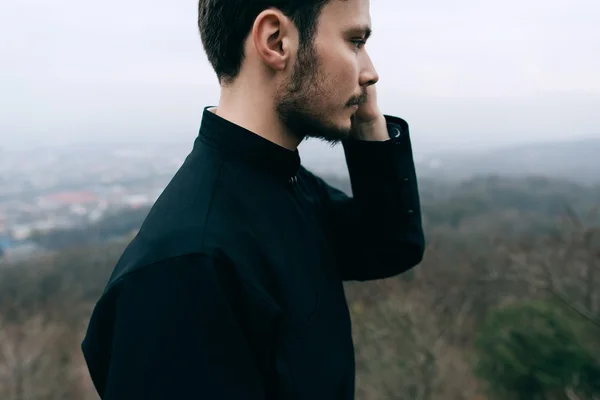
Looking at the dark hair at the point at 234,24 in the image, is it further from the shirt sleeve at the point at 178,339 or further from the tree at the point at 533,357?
the tree at the point at 533,357

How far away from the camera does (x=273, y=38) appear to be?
99cm

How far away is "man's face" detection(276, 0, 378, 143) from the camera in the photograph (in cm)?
100

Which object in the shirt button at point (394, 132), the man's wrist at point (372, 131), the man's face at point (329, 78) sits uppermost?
the man's face at point (329, 78)

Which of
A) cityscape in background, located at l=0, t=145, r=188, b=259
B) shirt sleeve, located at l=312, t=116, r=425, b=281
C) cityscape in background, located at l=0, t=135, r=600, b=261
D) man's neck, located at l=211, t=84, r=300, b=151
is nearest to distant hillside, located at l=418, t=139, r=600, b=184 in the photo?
cityscape in background, located at l=0, t=135, r=600, b=261

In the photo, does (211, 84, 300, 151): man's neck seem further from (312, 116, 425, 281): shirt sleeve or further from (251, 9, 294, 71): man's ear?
(312, 116, 425, 281): shirt sleeve

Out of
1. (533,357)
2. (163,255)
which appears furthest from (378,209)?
(533,357)

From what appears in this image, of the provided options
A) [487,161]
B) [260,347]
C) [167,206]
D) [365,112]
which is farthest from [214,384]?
[487,161]

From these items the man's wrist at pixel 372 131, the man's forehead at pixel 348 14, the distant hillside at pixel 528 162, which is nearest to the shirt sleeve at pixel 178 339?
the man's forehead at pixel 348 14

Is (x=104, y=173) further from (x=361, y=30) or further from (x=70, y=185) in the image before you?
(x=361, y=30)

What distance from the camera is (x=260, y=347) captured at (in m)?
0.86

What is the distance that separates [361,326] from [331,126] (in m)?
10.1

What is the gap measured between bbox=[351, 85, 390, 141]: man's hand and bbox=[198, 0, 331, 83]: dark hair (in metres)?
0.37

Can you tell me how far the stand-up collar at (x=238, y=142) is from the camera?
3.31ft

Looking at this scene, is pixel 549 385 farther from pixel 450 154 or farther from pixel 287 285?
pixel 450 154
